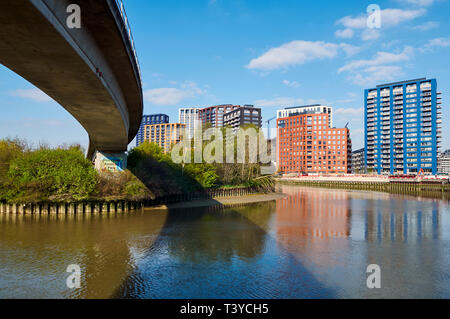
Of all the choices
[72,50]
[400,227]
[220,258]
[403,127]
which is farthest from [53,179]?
[403,127]

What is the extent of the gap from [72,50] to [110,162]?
30.5 m

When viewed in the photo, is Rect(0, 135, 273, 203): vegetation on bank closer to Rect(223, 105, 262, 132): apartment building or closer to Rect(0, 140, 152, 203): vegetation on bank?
Rect(0, 140, 152, 203): vegetation on bank

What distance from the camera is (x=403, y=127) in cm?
13750

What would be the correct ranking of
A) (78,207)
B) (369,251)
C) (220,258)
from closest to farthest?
(220,258)
(369,251)
(78,207)

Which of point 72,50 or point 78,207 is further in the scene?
point 78,207

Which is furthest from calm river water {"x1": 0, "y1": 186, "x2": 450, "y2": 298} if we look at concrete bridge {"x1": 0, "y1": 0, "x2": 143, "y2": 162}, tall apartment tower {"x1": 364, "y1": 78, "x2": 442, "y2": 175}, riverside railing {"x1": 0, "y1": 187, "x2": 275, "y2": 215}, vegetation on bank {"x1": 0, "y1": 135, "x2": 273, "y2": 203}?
tall apartment tower {"x1": 364, "y1": 78, "x2": 442, "y2": 175}

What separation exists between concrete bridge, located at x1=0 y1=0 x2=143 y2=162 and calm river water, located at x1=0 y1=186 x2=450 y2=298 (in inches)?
335

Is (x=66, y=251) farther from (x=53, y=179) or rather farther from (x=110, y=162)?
(x=110, y=162)

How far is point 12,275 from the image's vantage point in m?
14.2

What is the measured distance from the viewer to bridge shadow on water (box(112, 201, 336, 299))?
12602mm

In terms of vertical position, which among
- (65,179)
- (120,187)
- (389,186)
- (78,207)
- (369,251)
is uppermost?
(65,179)
